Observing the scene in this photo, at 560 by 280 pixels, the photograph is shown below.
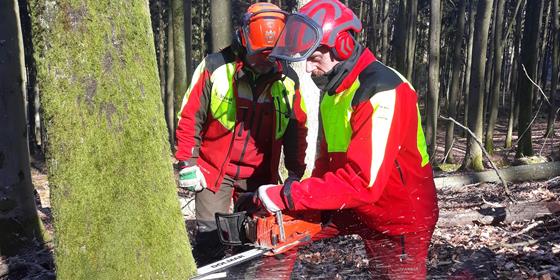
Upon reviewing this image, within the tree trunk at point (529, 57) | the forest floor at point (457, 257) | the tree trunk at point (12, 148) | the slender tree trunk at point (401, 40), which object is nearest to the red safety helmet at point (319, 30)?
the forest floor at point (457, 257)

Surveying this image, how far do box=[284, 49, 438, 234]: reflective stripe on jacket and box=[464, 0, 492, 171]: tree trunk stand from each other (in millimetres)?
9658

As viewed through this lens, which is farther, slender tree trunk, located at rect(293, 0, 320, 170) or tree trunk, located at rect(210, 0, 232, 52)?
tree trunk, located at rect(210, 0, 232, 52)

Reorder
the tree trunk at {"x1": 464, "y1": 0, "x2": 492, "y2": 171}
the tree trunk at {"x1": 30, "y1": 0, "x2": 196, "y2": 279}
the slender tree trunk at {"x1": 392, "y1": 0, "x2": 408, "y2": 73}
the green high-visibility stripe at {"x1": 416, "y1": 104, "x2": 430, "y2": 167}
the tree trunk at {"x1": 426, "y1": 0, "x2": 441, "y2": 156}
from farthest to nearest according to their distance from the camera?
the slender tree trunk at {"x1": 392, "y1": 0, "x2": 408, "y2": 73} < the tree trunk at {"x1": 426, "y1": 0, "x2": 441, "y2": 156} < the tree trunk at {"x1": 464, "y1": 0, "x2": 492, "y2": 171} < the green high-visibility stripe at {"x1": 416, "y1": 104, "x2": 430, "y2": 167} < the tree trunk at {"x1": 30, "y1": 0, "x2": 196, "y2": 279}

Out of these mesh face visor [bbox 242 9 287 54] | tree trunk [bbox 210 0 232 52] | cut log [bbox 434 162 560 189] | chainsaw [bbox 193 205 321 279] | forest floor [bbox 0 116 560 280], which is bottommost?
cut log [bbox 434 162 560 189]

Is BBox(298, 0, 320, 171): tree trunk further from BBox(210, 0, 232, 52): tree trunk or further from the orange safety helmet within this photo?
the orange safety helmet

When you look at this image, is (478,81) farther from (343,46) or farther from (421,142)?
(343,46)

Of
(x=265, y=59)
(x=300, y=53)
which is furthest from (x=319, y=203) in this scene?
(x=265, y=59)

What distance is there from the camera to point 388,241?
2.90m

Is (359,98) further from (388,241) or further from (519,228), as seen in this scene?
(519,228)

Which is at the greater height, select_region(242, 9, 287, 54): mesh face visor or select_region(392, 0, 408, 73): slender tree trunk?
select_region(392, 0, 408, 73): slender tree trunk

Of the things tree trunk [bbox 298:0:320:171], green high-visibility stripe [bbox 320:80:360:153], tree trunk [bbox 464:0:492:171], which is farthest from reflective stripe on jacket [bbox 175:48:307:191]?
tree trunk [bbox 464:0:492:171]

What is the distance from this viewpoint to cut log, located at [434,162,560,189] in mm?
7047

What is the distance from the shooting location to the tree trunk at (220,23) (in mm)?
7121

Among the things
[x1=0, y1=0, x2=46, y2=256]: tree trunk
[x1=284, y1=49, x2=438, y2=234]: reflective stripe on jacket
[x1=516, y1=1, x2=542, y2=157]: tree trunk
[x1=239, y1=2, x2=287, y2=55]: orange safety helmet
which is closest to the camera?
[x1=284, y1=49, x2=438, y2=234]: reflective stripe on jacket
